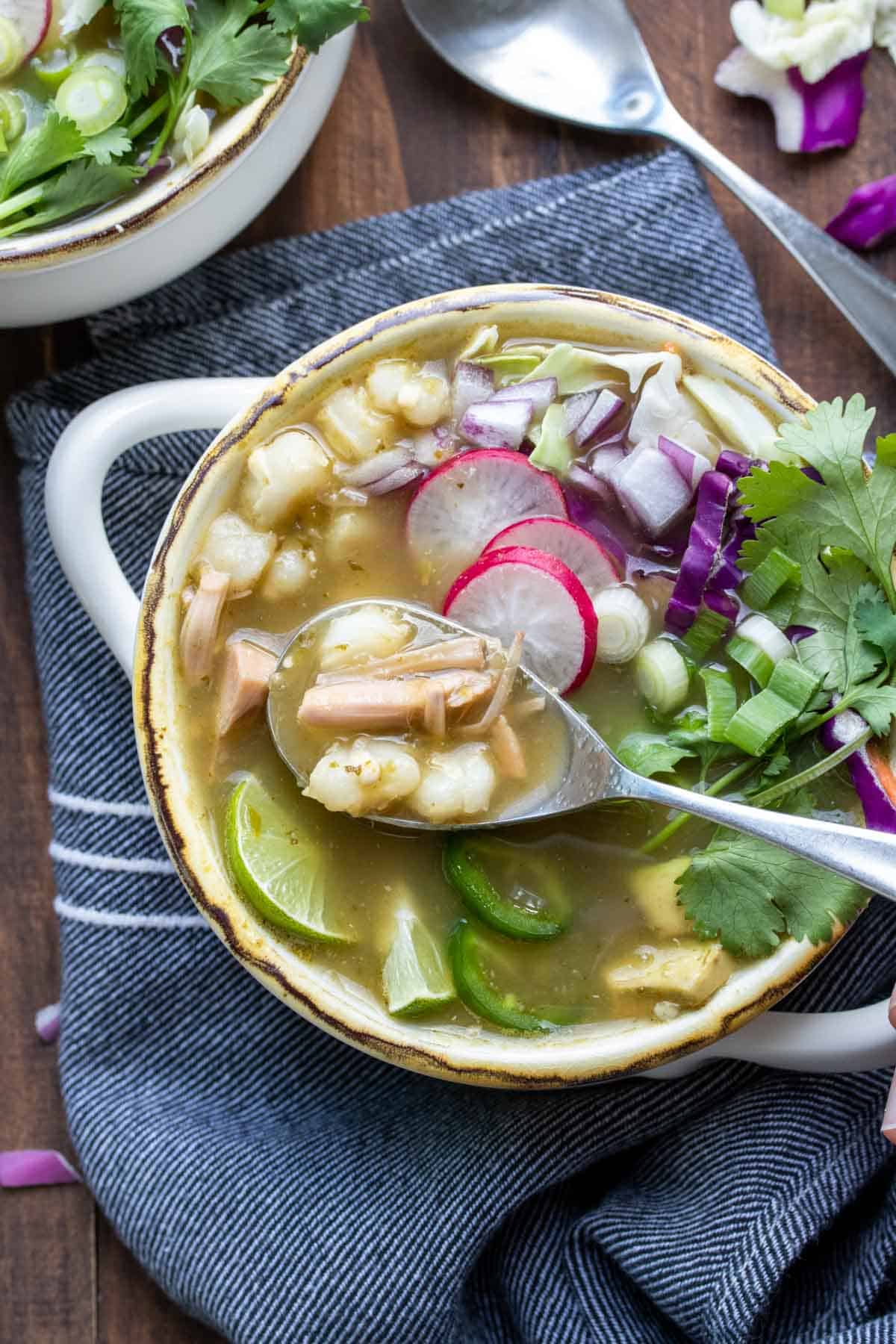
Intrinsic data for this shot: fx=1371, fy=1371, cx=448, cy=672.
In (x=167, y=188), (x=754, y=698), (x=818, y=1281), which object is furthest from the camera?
(x=818, y=1281)

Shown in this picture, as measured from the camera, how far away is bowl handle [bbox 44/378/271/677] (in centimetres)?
169

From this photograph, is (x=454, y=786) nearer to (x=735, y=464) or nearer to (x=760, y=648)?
(x=760, y=648)

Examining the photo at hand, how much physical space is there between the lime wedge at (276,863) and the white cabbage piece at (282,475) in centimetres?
34

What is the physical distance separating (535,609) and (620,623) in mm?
117

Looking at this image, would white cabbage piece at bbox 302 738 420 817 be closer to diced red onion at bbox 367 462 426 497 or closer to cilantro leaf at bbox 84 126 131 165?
diced red onion at bbox 367 462 426 497

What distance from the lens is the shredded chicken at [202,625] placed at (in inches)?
66.3

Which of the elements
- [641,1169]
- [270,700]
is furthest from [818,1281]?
[270,700]

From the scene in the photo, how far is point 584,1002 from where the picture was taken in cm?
171

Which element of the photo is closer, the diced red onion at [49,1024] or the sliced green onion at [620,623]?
the sliced green onion at [620,623]

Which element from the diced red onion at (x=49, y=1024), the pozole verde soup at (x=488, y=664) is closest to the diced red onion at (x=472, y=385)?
the pozole verde soup at (x=488, y=664)

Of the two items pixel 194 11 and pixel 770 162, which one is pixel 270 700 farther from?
pixel 770 162

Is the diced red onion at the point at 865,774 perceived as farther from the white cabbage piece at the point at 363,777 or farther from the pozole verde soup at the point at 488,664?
the white cabbage piece at the point at 363,777

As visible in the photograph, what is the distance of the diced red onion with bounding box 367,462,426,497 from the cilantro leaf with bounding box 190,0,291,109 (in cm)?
53

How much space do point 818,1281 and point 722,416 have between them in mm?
1207
